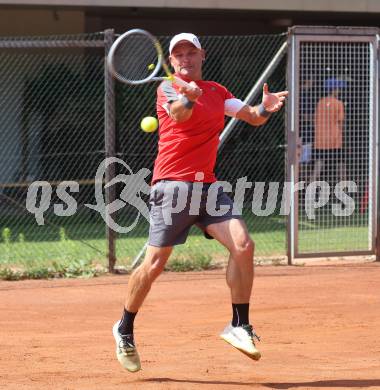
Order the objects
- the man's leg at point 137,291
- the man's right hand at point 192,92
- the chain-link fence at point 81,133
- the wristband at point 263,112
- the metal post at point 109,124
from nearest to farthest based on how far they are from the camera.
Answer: the man's right hand at point 192,92, the man's leg at point 137,291, the wristband at point 263,112, the metal post at point 109,124, the chain-link fence at point 81,133

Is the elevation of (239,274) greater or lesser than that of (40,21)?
lesser

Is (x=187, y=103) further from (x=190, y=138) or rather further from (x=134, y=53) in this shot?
(x=134, y=53)

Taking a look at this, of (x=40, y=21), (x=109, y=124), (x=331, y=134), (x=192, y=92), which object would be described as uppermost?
(x=40, y=21)

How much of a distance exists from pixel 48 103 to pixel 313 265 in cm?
642

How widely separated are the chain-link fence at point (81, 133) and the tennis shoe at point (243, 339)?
24.1ft

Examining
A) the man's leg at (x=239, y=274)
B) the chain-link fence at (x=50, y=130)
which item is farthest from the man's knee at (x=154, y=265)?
the chain-link fence at (x=50, y=130)

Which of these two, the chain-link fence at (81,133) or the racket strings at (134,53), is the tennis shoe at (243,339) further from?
the racket strings at (134,53)

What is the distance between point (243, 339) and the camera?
6.15 metres

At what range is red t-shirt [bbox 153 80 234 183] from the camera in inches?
242

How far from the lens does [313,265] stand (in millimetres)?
11438

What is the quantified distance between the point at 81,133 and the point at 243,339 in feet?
32.3

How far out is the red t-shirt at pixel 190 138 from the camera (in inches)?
242

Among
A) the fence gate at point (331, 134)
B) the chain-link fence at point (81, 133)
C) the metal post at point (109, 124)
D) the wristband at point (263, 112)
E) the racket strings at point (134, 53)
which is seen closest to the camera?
the wristband at point (263, 112)

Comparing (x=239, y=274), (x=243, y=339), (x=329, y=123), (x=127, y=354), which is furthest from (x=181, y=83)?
(x=329, y=123)
